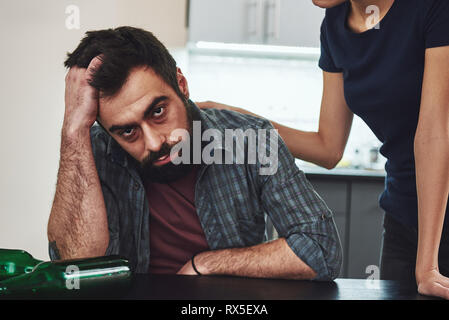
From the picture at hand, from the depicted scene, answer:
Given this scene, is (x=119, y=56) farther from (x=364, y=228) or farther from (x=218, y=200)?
(x=364, y=228)

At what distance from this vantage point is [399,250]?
1239mm

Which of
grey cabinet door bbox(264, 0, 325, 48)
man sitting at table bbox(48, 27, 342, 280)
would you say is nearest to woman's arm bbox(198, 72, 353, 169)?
man sitting at table bbox(48, 27, 342, 280)

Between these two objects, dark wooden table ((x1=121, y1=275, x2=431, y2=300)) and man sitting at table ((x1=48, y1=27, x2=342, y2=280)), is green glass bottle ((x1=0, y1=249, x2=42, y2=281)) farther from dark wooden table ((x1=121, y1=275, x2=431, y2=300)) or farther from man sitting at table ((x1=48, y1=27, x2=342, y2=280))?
man sitting at table ((x1=48, y1=27, x2=342, y2=280))

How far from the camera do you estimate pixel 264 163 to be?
1155mm

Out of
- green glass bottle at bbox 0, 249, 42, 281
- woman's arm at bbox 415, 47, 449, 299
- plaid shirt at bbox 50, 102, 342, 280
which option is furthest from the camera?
plaid shirt at bbox 50, 102, 342, 280

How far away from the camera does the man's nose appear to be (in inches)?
40.8

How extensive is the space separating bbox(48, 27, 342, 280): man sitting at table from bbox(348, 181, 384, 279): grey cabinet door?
4.48ft

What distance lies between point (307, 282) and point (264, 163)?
0.40 m

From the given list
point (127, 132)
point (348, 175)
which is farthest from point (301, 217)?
point (348, 175)

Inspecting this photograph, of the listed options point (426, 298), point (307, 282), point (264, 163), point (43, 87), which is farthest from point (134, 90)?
point (43, 87)

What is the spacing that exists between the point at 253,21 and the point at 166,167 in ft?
5.92

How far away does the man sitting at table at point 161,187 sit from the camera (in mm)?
1026

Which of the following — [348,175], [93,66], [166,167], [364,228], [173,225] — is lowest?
[364,228]
